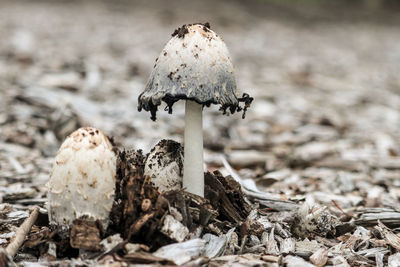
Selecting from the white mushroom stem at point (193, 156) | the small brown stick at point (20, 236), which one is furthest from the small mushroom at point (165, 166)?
the small brown stick at point (20, 236)

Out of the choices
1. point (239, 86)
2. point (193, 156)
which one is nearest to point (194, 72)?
point (193, 156)

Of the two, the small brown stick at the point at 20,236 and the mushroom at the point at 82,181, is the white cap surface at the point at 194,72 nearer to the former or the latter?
the mushroom at the point at 82,181

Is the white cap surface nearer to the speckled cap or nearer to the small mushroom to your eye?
the speckled cap

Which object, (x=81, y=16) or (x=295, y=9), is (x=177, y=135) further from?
(x=295, y=9)

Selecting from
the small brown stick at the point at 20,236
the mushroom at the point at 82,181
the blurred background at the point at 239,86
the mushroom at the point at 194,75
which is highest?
the blurred background at the point at 239,86

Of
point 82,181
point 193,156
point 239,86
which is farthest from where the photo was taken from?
point 239,86

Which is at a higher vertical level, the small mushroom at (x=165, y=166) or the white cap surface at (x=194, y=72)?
the white cap surface at (x=194, y=72)

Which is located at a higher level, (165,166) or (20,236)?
(165,166)

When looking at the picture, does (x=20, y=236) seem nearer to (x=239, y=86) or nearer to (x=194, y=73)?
(x=194, y=73)

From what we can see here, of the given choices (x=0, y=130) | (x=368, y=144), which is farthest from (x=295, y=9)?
(x=0, y=130)
